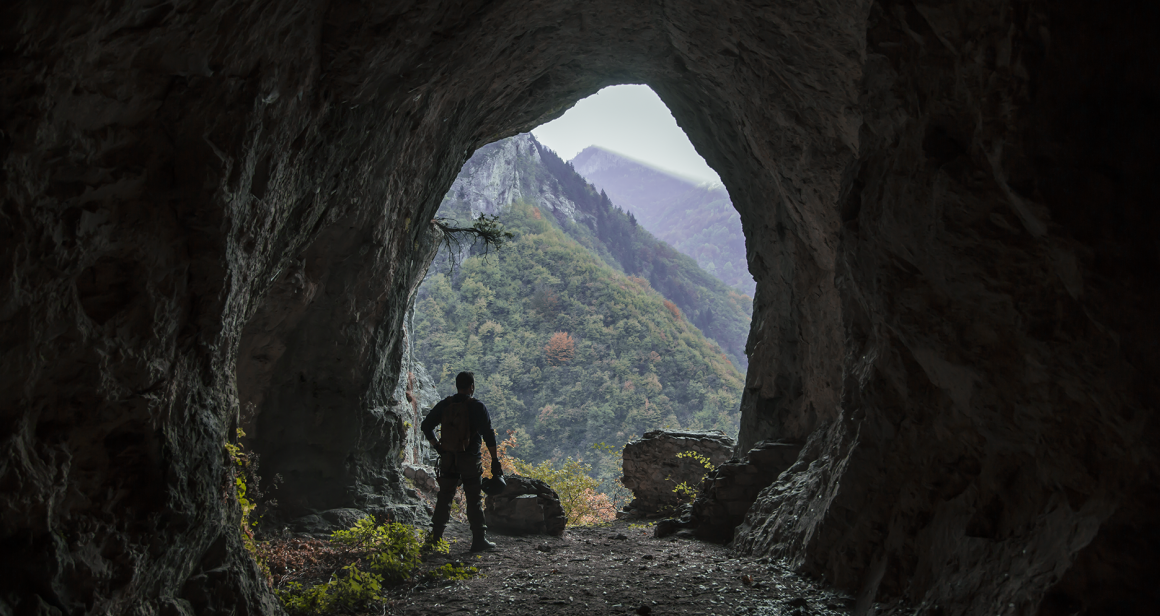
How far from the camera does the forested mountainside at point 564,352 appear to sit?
40250 millimetres

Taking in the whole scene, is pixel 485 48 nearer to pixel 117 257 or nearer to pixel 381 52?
pixel 381 52

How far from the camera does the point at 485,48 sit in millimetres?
6527

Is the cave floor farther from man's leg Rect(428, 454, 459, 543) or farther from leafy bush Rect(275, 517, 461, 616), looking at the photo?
man's leg Rect(428, 454, 459, 543)

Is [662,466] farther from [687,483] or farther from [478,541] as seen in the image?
[478,541]

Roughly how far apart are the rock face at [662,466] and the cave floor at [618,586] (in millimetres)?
4169

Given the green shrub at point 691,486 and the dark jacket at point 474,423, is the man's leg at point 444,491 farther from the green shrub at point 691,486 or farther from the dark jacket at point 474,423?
the green shrub at point 691,486

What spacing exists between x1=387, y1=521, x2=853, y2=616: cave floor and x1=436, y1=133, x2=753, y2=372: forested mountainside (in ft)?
158

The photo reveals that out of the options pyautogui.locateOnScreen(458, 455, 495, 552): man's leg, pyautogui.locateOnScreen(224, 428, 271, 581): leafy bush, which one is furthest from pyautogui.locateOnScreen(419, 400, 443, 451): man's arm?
pyautogui.locateOnScreen(224, 428, 271, 581): leafy bush

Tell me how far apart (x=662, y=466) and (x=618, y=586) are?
6427mm

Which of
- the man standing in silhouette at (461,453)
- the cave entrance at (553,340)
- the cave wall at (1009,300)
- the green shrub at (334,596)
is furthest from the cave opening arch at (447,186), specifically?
the cave entrance at (553,340)

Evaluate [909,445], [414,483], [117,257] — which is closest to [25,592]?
[117,257]

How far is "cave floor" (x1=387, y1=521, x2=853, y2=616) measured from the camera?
4309 mm

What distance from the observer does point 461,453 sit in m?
6.34

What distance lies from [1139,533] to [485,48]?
6.50 m
